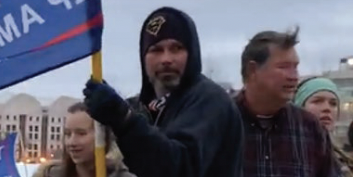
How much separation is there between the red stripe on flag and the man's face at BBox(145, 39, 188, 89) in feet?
0.67

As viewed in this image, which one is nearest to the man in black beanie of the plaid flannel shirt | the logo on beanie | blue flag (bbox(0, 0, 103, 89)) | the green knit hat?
the logo on beanie

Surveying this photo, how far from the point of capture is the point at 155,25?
130 inches

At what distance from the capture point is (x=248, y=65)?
4184 mm

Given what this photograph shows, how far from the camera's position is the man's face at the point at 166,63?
3.19 m

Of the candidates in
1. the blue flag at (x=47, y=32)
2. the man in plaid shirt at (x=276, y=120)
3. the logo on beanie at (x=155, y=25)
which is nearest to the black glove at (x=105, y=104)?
the blue flag at (x=47, y=32)

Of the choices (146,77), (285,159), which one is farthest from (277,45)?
(146,77)

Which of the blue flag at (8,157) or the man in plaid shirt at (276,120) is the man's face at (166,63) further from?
the blue flag at (8,157)

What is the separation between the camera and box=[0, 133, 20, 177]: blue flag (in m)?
9.09

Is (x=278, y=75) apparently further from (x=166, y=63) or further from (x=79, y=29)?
(x=79, y=29)

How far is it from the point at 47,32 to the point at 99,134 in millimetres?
374

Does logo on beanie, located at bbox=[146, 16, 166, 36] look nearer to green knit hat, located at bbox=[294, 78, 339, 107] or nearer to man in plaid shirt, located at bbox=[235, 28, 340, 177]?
man in plaid shirt, located at bbox=[235, 28, 340, 177]

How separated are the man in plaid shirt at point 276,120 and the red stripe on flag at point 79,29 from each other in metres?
1.12

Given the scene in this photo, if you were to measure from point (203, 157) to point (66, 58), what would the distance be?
536mm

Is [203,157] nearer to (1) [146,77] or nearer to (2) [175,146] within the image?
(2) [175,146]
